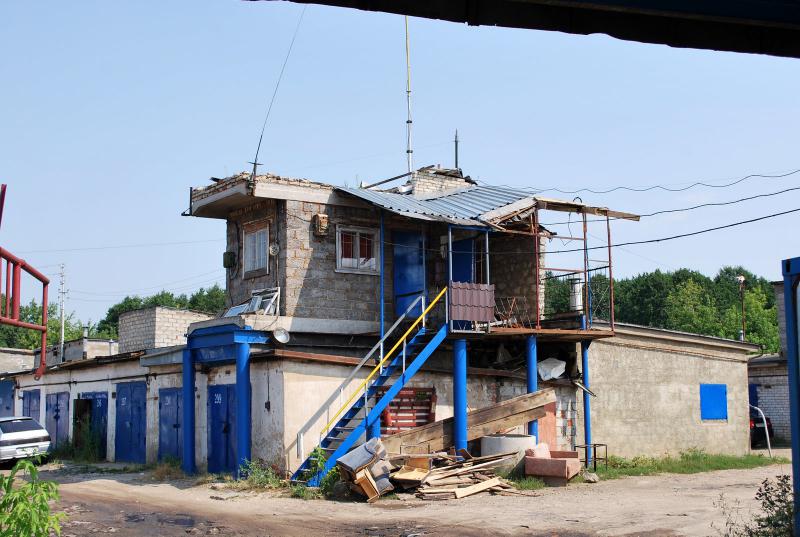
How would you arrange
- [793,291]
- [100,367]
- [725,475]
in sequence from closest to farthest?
[793,291] → [725,475] → [100,367]

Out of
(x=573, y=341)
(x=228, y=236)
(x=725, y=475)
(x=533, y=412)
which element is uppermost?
(x=228, y=236)

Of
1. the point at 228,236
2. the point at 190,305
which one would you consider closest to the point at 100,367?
the point at 228,236

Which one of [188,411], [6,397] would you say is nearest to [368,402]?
[188,411]

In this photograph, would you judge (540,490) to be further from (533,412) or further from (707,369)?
(707,369)

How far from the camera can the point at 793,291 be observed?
9.46m

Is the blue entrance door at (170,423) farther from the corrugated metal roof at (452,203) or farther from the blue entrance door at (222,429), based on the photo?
the corrugated metal roof at (452,203)

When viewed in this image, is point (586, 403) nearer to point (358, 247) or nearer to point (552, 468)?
point (552, 468)

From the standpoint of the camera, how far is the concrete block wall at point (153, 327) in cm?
3456

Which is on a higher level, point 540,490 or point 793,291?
point 793,291

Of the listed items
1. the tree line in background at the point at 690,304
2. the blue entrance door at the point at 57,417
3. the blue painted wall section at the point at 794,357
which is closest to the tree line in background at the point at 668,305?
the tree line in background at the point at 690,304

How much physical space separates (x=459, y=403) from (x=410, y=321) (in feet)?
9.69

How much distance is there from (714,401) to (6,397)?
27.9 m

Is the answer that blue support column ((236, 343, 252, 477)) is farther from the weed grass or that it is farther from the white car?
the white car

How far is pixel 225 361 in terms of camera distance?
67.6 ft
